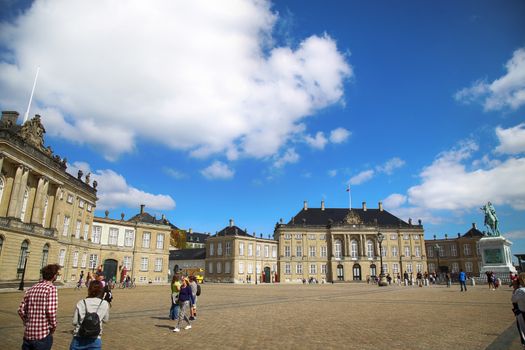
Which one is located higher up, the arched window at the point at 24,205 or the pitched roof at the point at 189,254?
the arched window at the point at 24,205

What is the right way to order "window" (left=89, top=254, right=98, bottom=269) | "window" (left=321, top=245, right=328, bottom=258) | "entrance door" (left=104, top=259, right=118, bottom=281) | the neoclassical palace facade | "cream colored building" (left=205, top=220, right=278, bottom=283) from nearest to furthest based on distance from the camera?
the neoclassical palace facade < "window" (left=89, top=254, right=98, bottom=269) < "entrance door" (left=104, top=259, right=118, bottom=281) < "cream colored building" (left=205, top=220, right=278, bottom=283) < "window" (left=321, top=245, right=328, bottom=258)

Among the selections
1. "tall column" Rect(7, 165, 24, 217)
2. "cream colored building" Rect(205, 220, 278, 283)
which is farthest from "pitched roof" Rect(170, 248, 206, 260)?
"tall column" Rect(7, 165, 24, 217)

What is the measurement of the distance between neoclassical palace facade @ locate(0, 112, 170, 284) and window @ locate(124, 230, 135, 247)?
0.49 ft

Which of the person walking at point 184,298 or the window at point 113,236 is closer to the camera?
the person walking at point 184,298

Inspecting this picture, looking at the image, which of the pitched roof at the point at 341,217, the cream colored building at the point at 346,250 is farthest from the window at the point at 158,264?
the pitched roof at the point at 341,217

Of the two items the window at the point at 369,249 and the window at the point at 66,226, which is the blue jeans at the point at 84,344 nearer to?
the window at the point at 66,226

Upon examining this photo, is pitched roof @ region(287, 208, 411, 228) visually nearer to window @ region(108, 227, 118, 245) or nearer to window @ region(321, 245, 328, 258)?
window @ region(321, 245, 328, 258)

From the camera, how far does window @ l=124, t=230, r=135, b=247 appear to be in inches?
2101

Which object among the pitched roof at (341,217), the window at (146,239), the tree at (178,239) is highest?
the pitched roof at (341,217)

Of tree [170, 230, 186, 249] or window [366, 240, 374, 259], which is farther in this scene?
tree [170, 230, 186, 249]

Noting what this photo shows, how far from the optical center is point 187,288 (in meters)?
11.4

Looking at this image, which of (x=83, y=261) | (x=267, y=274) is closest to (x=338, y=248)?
(x=267, y=274)

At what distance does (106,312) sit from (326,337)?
5942 millimetres

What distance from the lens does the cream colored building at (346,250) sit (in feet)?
241
